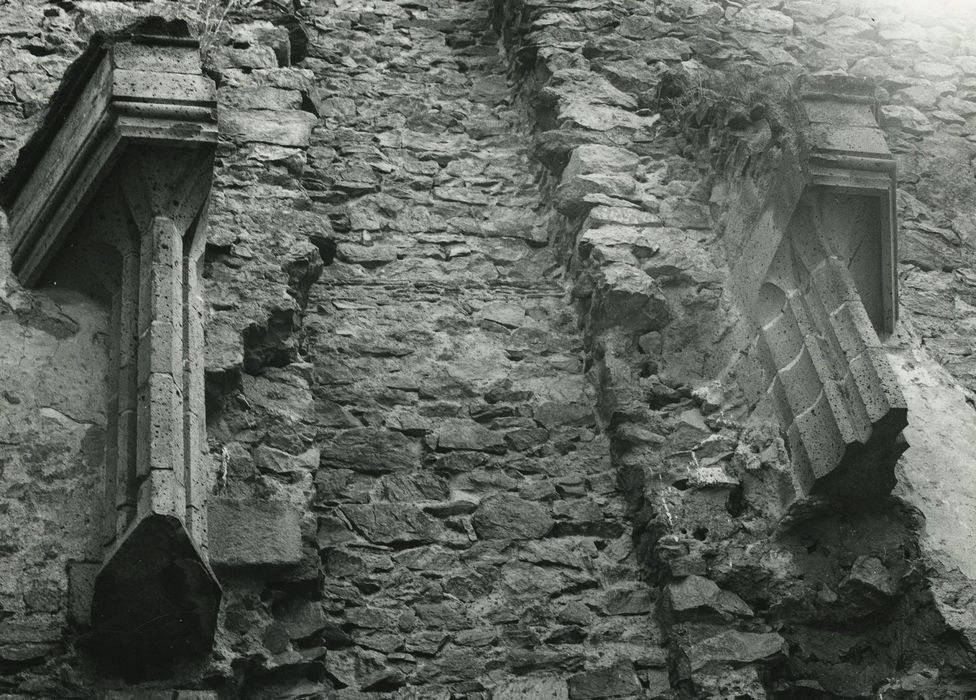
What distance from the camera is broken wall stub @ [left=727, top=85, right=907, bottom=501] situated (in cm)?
468

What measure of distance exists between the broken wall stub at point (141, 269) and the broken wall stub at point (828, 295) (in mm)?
2203

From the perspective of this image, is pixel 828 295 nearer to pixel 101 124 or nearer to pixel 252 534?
pixel 252 534

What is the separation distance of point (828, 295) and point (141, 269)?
99.3 inches

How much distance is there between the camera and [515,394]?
17.3 feet

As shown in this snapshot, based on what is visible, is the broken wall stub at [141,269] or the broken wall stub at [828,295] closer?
the broken wall stub at [141,269]

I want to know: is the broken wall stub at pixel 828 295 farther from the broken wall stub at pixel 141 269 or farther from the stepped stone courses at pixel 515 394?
the broken wall stub at pixel 141 269

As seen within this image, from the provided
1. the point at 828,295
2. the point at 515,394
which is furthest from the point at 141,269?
the point at 828,295

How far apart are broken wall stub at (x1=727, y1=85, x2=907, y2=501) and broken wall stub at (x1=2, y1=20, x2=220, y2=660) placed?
2.20 m

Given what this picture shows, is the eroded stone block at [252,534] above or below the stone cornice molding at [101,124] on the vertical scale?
below

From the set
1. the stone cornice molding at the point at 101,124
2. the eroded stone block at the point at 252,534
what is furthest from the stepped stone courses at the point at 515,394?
the stone cornice molding at the point at 101,124

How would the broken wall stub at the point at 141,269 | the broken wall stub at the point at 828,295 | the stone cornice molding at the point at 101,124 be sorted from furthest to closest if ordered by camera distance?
the broken wall stub at the point at 828,295 < the stone cornice molding at the point at 101,124 < the broken wall stub at the point at 141,269

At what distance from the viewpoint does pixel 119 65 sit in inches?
159

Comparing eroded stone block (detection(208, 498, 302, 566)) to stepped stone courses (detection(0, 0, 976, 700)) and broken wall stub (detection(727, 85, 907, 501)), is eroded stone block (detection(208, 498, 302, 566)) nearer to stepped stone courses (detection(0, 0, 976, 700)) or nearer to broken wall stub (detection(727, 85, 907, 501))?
stepped stone courses (detection(0, 0, 976, 700))

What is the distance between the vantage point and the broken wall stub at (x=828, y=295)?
15.4 feet
